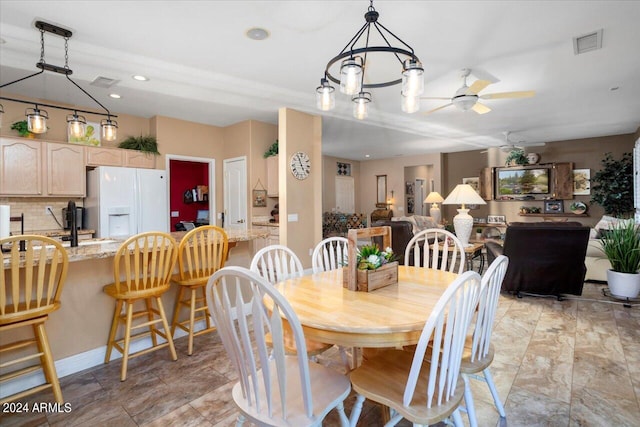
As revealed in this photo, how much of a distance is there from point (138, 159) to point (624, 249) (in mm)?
6384

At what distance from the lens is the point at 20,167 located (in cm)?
390

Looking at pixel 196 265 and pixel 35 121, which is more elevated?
pixel 35 121

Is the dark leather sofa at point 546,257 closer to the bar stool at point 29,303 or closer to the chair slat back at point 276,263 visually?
the chair slat back at point 276,263

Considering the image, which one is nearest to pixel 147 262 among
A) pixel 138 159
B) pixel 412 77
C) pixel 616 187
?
pixel 412 77

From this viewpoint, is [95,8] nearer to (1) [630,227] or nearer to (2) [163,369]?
(2) [163,369]

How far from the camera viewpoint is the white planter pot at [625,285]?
143 inches

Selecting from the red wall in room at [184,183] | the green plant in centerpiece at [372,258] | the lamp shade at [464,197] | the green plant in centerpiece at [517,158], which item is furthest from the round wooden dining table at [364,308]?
the green plant in centerpiece at [517,158]

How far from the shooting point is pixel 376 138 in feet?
23.5

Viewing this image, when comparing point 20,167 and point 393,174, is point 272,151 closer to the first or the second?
point 20,167

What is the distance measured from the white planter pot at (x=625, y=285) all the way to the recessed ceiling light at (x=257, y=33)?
179 inches

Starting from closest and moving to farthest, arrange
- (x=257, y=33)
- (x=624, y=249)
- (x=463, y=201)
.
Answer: (x=257, y=33)
(x=624, y=249)
(x=463, y=201)

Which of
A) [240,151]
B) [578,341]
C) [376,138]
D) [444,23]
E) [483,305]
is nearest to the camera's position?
[483,305]

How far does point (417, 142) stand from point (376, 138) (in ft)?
4.06

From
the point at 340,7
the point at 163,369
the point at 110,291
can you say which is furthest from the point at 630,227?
the point at 110,291
